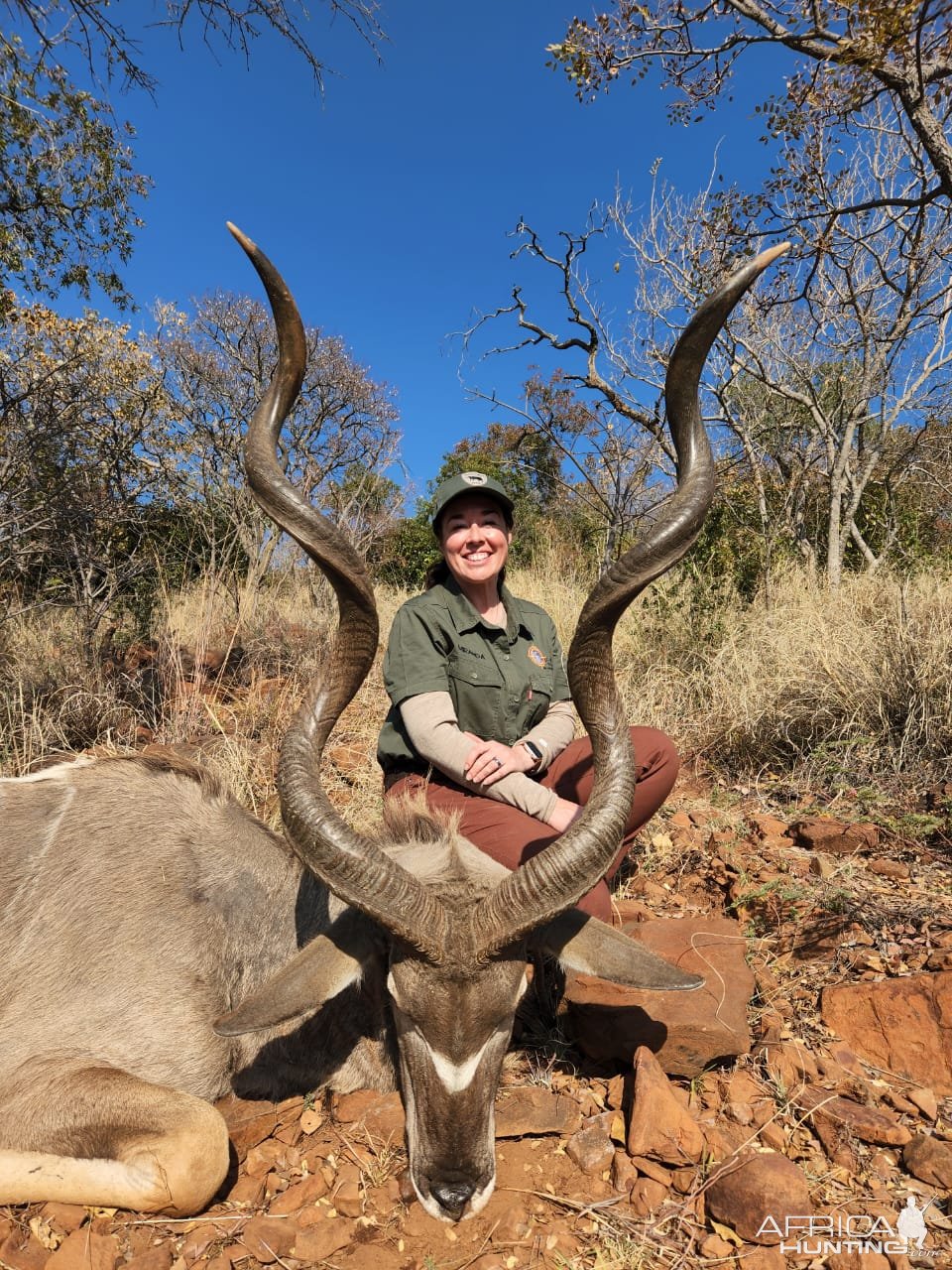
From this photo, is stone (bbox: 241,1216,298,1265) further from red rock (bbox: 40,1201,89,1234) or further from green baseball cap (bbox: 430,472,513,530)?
green baseball cap (bbox: 430,472,513,530)

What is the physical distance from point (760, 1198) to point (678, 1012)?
0.69m

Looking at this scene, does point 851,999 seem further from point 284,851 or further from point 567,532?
point 567,532

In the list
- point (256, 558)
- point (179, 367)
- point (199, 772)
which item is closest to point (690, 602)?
point (256, 558)

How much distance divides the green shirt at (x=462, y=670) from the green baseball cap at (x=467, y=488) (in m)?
0.49

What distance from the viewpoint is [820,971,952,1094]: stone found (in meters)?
2.67

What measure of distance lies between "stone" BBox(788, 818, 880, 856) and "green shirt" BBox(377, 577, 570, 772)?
1811 millimetres

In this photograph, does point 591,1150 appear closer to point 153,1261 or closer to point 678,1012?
point 678,1012

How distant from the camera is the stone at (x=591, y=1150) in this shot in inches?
95.7

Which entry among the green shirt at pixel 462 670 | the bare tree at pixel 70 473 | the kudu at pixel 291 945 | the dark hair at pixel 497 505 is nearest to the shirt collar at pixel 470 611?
the green shirt at pixel 462 670

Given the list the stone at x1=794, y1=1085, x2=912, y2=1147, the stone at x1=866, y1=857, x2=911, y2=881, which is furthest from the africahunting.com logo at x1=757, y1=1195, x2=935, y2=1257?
the stone at x1=866, y1=857, x2=911, y2=881

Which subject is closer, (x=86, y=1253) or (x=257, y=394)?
(x=86, y=1253)

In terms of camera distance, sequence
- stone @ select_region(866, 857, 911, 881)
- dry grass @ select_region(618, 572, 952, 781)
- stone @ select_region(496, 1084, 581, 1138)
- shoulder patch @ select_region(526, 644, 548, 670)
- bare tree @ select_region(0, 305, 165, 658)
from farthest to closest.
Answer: bare tree @ select_region(0, 305, 165, 658)
dry grass @ select_region(618, 572, 952, 781)
shoulder patch @ select_region(526, 644, 548, 670)
stone @ select_region(866, 857, 911, 881)
stone @ select_region(496, 1084, 581, 1138)

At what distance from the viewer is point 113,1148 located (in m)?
2.40

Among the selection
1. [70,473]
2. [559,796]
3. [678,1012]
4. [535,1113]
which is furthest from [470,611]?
[70,473]
